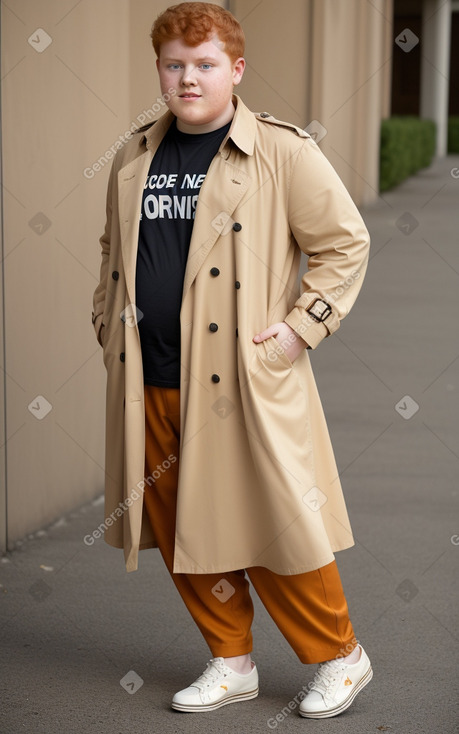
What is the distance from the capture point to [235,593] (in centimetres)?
333

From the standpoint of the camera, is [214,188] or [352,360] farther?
[352,360]

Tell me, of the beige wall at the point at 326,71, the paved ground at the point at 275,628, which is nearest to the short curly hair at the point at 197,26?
the paved ground at the point at 275,628

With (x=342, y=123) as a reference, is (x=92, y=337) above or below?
above

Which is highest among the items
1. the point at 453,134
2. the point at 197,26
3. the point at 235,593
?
the point at 197,26

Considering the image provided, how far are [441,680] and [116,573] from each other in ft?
5.03

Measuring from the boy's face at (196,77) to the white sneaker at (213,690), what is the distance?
1.60 meters

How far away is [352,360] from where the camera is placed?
8352 millimetres

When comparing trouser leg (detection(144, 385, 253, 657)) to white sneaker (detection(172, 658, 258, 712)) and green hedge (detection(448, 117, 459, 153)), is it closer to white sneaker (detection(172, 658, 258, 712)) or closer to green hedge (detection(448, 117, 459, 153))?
white sneaker (detection(172, 658, 258, 712))

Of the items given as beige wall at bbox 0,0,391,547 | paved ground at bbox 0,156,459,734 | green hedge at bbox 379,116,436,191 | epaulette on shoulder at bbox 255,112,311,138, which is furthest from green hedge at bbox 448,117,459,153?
epaulette on shoulder at bbox 255,112,311,138

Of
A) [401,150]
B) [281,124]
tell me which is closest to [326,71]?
[401,150]

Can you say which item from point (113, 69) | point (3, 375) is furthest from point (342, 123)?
point (3, 375)

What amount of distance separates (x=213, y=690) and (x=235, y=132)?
63.8 inches

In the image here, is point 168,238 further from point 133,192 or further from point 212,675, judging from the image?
point 212,675

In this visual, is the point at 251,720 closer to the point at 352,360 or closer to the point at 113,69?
the point at 113,69
